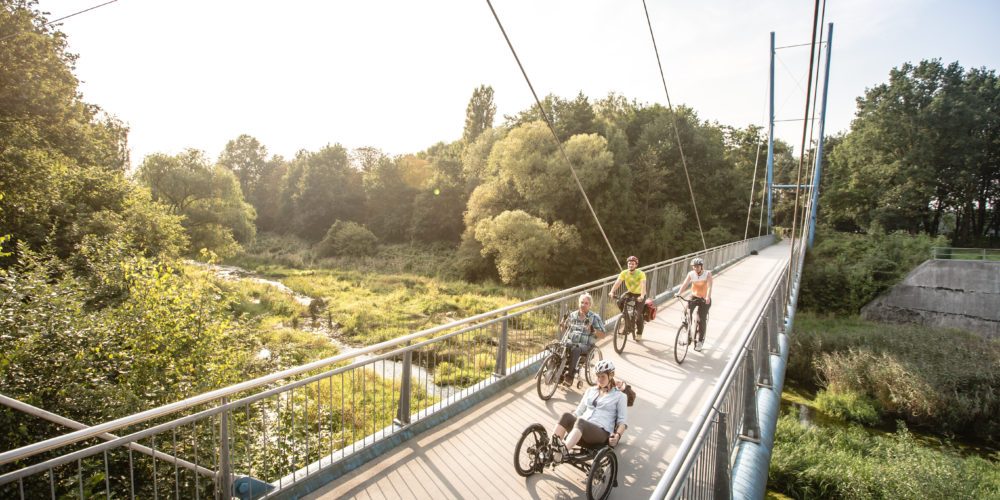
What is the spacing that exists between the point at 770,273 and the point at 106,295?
73.1ft

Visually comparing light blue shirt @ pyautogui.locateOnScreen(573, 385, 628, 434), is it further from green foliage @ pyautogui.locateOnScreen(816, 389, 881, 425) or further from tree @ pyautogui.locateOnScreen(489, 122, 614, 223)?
tree @ pyautogui.locateOnScreen(489, 122, 614, 223)

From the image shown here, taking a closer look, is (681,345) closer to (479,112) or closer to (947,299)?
(947,299)

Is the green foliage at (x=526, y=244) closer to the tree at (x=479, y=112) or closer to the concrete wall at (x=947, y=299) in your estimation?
the concrete wall at (x=947, y=299)

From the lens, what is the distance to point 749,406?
5.16 m

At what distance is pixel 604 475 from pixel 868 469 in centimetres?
1107

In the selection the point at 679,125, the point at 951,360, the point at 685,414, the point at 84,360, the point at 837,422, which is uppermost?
the point at 679,125

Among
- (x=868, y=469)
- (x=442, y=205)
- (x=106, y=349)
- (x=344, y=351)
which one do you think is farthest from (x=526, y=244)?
(x=106, y=349)

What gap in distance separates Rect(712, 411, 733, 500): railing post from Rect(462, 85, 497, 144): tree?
2255 inches

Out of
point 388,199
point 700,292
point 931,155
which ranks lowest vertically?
point 700,292

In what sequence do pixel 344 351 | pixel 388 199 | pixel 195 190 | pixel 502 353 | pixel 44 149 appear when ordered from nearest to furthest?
pixel 502 353, pixel 44 149, pixel 344 351, pixel 195 190, pixel 388 199

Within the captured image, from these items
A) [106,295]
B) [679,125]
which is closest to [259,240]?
[679,125]

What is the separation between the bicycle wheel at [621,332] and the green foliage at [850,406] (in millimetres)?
12370

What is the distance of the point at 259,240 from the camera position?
60.0 m

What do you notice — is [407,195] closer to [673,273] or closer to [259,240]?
[259,240]
